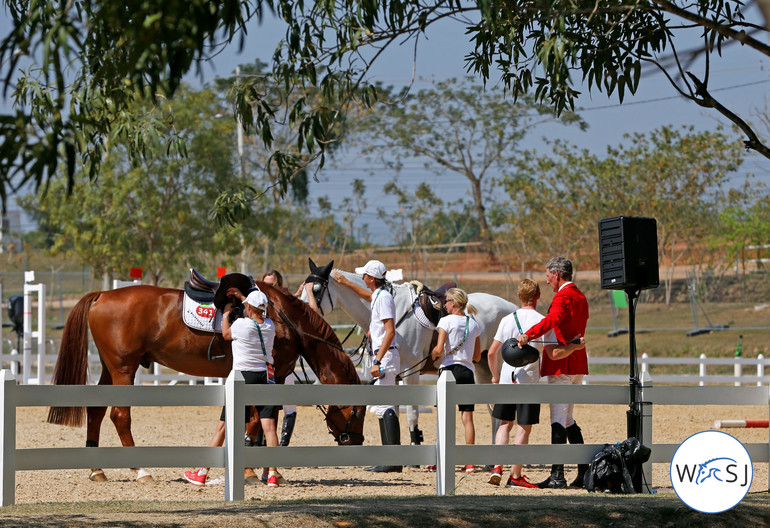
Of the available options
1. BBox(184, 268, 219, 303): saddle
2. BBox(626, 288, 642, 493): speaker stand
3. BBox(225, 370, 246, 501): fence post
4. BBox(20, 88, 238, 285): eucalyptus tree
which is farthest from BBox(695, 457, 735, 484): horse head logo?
BBox(20, 88, 238, 285): eucalyptus tree

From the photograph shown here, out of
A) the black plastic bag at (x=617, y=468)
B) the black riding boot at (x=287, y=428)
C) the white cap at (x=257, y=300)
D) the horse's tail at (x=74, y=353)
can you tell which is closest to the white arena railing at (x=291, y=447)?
the black plastic bag at (x=617, y=468)

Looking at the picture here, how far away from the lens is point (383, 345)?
9867 mm

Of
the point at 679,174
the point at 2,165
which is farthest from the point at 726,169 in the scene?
the point at 2,165

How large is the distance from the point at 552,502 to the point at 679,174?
30251mm

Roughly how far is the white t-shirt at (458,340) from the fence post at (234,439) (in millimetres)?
2601

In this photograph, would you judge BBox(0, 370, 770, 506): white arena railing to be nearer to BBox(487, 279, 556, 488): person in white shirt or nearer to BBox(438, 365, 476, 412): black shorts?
BBox(487, 279, 556, 488): person in white shirt

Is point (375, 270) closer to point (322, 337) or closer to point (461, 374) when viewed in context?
point (322, 337)

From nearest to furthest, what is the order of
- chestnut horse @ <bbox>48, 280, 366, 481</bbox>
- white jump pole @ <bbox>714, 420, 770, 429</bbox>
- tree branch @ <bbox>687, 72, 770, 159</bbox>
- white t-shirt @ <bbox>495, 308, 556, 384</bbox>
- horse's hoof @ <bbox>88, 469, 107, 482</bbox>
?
1. tree branch @ <bbox>687, 72, 770, 159</bbox>
2. white t-shirt @ <bbox>495, 308, 556, 384</bbox>
3. horse's hoof @ <bbox>88, 469, 107, 482</bbox>
4. chestnut horse @ <bbox>48, 280, 366, 481</bbox>
5. white jump pole @ <bbox>714, 420, 770, 429</bbox>

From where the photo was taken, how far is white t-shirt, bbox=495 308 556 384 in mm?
9016

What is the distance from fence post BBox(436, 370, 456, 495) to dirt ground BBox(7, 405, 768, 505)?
276 millimetres

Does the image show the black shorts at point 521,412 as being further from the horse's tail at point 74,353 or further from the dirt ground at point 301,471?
the horse's tail at point 74,353

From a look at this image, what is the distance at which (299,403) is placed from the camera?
7.70m

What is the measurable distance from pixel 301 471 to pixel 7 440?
3.80 m

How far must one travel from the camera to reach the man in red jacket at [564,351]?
8633 mm
